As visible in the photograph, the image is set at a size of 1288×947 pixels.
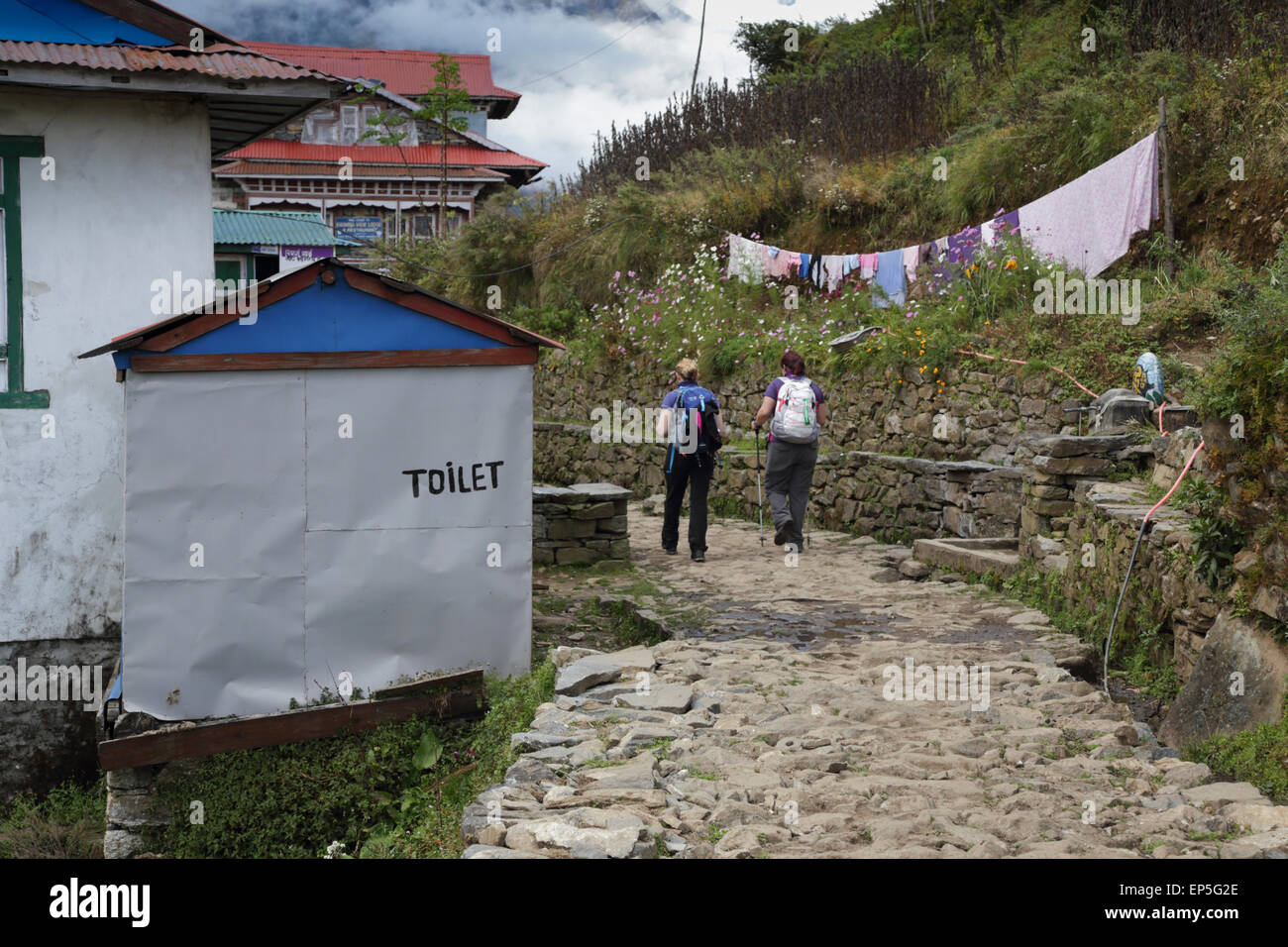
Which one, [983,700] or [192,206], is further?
[192,206]

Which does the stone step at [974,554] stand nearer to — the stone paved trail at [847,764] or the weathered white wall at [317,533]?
the stone paved trail at [847,764]

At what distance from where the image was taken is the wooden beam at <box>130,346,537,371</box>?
21.3 ft

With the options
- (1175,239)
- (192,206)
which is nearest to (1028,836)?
(192,206)

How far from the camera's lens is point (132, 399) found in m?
6.45

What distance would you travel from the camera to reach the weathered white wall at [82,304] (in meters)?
7.73

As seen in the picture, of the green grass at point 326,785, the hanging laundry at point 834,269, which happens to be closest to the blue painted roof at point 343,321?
the green grass at point 326,785

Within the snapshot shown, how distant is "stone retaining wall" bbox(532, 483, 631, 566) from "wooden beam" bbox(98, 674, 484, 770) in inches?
157

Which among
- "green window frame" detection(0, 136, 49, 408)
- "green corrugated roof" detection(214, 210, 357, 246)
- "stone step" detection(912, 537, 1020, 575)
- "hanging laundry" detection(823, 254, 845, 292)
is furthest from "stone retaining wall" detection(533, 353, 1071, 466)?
"green window frame" detection(0, 136, 49, 408)


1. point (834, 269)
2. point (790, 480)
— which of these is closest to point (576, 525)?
point (790, 480)

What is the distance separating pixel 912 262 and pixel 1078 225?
2231 mm

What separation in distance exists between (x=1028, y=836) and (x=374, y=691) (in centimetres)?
397

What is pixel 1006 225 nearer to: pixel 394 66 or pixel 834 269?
pixel 834 269
